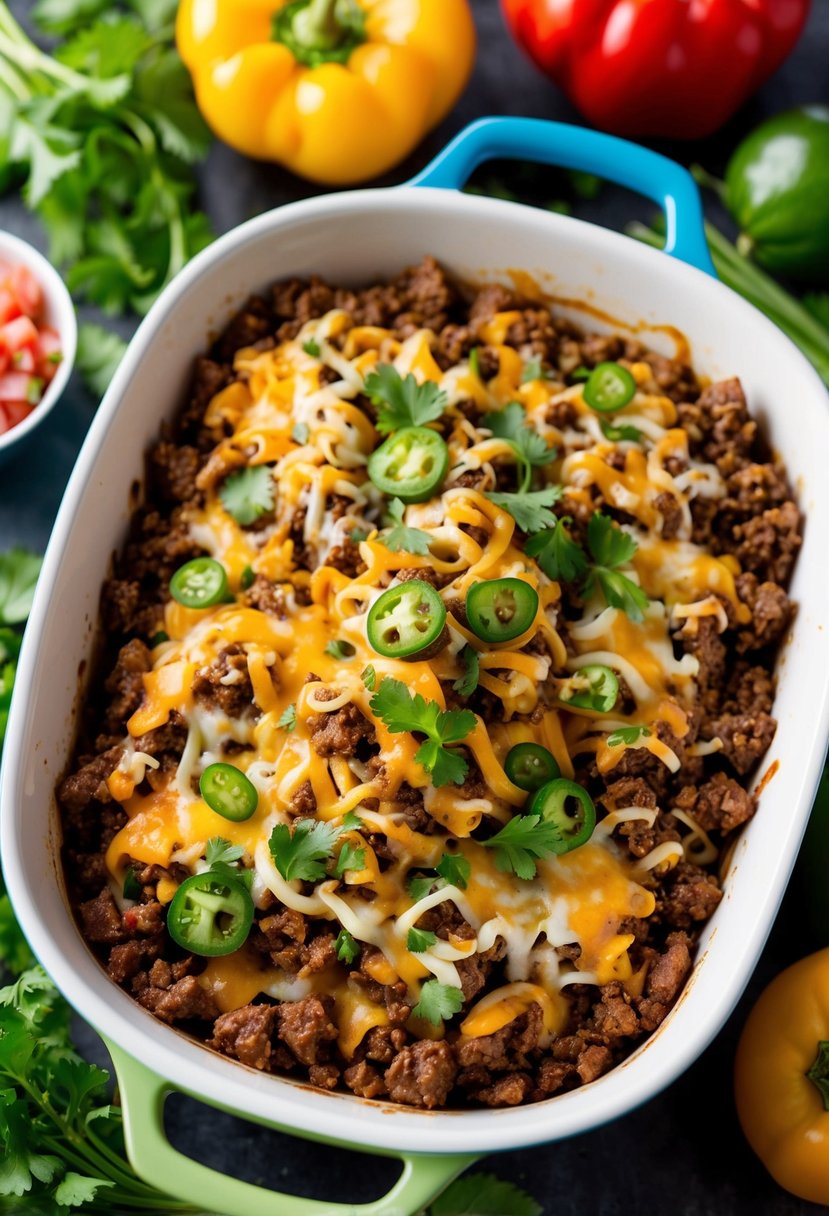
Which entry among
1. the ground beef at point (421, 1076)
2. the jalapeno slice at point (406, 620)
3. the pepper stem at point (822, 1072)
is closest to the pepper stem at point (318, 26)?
the jalapeno slice at point (406, 620)

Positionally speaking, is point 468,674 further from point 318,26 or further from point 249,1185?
point 318,26

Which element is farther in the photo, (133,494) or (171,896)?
(133,494)

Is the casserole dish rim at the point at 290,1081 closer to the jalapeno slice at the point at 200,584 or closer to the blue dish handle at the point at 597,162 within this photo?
the jalapeno slice at the point at 200,584

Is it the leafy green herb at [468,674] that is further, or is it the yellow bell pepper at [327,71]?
the yellow bell pepper at [327,71]

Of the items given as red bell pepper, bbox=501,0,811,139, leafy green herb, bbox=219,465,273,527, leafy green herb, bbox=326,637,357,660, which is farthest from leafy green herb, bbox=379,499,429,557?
red bell pepper, bbox=501,0,811,139

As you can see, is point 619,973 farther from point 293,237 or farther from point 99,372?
point 99,372

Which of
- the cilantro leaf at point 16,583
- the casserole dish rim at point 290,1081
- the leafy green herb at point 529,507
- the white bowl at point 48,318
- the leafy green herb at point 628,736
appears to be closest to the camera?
the casserole dish rim at point 290,1081

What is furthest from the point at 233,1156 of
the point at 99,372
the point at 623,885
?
the point at 99,372

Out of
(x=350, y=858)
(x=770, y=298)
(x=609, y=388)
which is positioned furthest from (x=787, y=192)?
(x=350, y=858)
